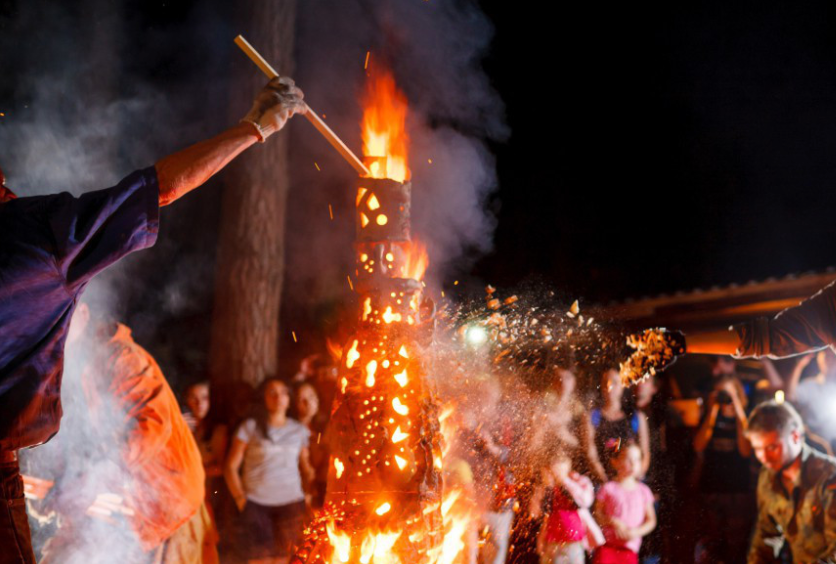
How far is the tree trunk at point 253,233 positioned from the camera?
725cm

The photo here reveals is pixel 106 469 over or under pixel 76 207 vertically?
under

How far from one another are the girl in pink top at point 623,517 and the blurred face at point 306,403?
94.1 inches

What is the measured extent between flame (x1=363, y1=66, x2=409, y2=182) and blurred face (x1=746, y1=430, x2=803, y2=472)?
178 inches

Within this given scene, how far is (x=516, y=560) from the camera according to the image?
5.77m

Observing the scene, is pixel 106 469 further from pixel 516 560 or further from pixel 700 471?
pixel 700 471

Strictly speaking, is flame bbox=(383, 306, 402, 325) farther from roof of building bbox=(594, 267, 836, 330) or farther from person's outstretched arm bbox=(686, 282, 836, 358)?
roof of building bbox=(594, 267, 836, 330)

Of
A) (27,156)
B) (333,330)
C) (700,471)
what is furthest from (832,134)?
(27,156)

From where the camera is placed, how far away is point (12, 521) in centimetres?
227

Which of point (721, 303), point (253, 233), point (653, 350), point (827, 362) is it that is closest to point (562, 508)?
point (653, 350)

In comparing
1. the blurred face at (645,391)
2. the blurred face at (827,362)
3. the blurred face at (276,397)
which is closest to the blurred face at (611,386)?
the blurred face at (645,391)

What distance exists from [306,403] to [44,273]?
12.7ft

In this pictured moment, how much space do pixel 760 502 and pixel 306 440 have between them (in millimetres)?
3931

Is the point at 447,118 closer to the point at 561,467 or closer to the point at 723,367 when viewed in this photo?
the point at 561,467

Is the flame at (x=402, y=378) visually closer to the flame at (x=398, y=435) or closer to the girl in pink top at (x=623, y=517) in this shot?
the flame at (x=398, y=435)
